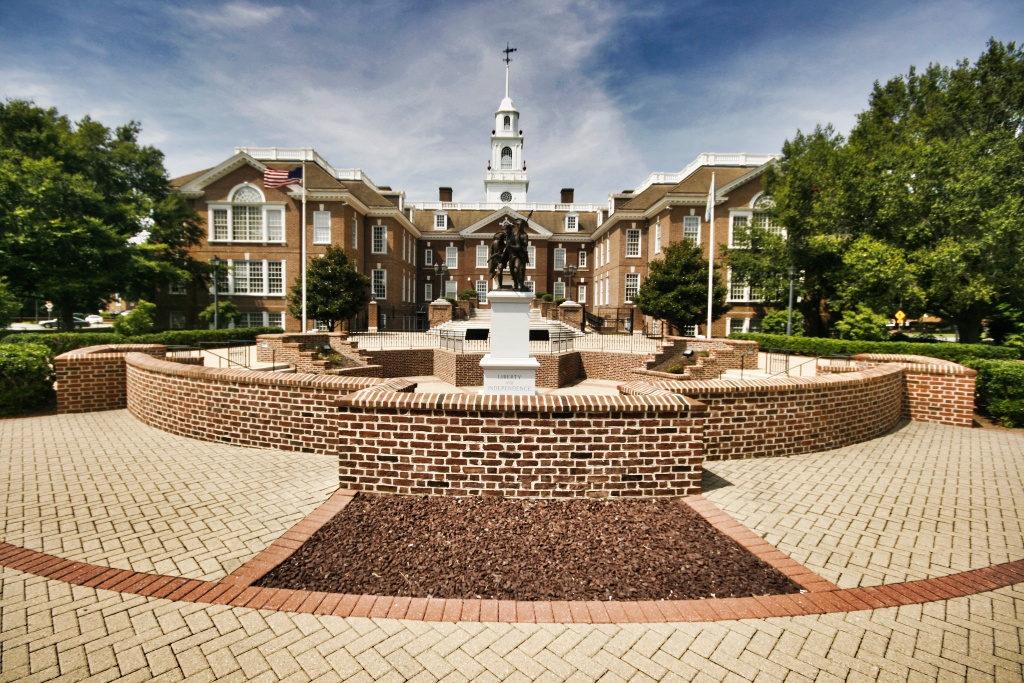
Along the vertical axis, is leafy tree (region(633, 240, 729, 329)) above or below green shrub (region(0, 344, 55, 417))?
above

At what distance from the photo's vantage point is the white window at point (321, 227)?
32.0 metres

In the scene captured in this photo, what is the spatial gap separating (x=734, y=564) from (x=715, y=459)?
3.17 meters

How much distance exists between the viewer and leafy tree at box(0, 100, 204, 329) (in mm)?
21328

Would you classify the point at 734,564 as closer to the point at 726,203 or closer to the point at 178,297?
the point at 726,203

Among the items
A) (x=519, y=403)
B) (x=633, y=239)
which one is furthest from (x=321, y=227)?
(x=519, y=403)

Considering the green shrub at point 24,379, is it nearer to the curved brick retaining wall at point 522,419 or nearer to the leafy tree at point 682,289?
the curved brick retaining wall at point 522,419

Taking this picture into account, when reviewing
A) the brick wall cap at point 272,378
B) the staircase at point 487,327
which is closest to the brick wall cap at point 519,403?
the brick wall cap at point 272,378

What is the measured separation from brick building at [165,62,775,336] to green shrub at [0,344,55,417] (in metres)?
15.8

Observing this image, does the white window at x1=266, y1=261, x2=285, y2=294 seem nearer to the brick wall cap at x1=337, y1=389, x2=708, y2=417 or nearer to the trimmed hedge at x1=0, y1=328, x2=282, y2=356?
the trimmed hedge at x1=0, y1=328, x2=282, y2=356

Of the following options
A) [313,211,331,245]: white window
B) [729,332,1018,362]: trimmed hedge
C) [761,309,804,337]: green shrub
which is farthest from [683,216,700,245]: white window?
[313,211,331,245]: white window

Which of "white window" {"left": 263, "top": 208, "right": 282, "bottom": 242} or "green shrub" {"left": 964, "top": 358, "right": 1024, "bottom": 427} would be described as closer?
"green shrub" {"left": 964, "top": 358, "right": 1024, "bottom": 427}

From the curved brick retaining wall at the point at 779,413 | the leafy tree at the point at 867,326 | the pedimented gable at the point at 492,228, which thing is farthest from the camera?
the pedimented gable at the point at 492,228

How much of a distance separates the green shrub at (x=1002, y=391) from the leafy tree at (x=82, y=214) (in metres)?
35.3

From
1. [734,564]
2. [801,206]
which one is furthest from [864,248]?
[734,564]
